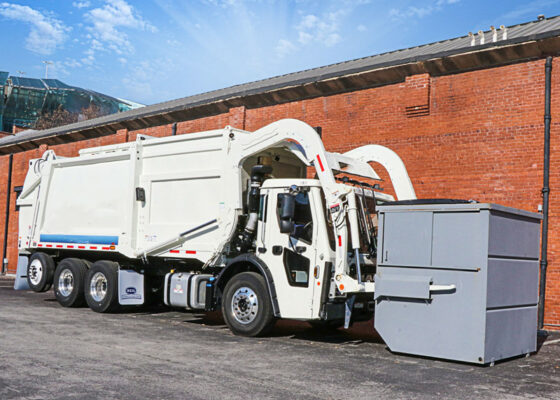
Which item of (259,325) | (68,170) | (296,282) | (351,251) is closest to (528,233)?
(351,251)

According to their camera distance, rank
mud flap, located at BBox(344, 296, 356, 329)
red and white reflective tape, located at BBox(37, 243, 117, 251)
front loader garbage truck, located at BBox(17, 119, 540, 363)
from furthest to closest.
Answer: red and white reflective tape, located at BBox(37, 243, 117, 251)
mud flap, located at BBox(344, 296, 356, 329)
front loader garbage truck, located at BBox(17, 119, 540, 363)

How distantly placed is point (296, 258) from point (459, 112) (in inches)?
230

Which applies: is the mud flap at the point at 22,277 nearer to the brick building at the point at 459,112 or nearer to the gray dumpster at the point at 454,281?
the brick building at the point at 459,112

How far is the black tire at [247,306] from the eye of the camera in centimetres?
933

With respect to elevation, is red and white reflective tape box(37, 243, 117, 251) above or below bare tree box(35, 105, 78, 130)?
below

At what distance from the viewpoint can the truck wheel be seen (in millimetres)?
12172

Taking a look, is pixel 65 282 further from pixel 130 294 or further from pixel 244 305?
pixel 244 305

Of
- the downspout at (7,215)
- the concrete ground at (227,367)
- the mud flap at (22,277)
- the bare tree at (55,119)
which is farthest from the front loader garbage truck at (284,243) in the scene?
the bare tree at (55,119)

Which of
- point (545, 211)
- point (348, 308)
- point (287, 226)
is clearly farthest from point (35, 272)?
point (545, 211)

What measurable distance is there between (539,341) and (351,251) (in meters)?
3.87

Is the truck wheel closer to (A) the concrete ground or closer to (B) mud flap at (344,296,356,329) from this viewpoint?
(A) the concrete ground

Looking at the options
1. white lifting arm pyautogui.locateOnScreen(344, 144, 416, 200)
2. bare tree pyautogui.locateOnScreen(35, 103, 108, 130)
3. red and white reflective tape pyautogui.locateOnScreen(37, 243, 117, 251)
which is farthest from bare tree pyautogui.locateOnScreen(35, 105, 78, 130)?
white lifting arm pyautogui.locateOnScreen(344, 144, 416, 200)

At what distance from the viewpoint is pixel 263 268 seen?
30.8ft

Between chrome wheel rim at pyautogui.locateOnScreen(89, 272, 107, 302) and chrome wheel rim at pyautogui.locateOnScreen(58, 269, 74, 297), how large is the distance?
2.61 feet
